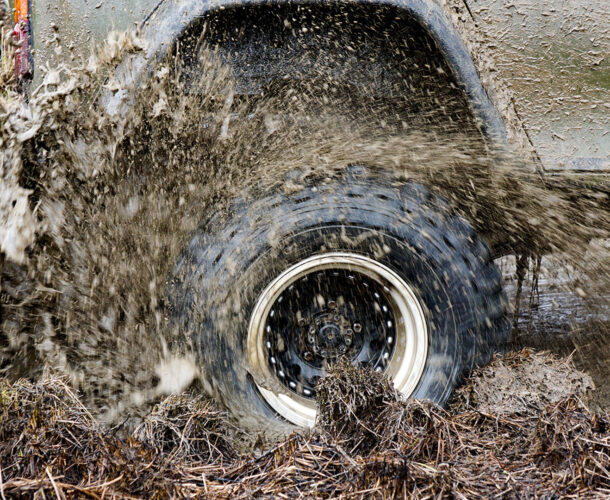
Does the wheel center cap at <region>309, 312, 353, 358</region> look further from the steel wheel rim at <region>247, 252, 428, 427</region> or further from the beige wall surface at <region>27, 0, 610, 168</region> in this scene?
the beige wall surface at <region>27, 0, 610, 168</region>

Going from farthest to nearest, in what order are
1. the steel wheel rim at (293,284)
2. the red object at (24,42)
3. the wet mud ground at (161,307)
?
the steel wheel rim at (293,284)
the red object at (24,42)
the wet mud ground at (161,307)

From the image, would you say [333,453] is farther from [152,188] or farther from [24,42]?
[24,42]

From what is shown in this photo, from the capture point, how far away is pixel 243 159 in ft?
8.23

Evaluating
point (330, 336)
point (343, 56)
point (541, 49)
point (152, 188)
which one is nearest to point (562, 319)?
point (330, 336)

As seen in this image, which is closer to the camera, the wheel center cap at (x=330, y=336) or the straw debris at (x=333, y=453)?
the straw debris at (x=333, y=453)

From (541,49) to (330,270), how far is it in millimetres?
1185

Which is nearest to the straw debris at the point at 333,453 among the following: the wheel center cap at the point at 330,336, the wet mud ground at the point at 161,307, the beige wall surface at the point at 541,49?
the wet mud ground at the point at 161,307

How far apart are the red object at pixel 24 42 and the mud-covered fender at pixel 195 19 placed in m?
0.37

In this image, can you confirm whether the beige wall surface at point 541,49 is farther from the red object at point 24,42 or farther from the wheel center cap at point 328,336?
the wheel center cap at point 328,336

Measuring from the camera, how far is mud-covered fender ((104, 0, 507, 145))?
7.40 feet

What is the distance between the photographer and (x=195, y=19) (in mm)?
2273

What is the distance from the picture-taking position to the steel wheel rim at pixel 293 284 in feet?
8.20

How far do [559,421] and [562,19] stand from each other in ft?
4.87

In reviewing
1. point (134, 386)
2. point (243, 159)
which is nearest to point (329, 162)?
point (243, 159)
